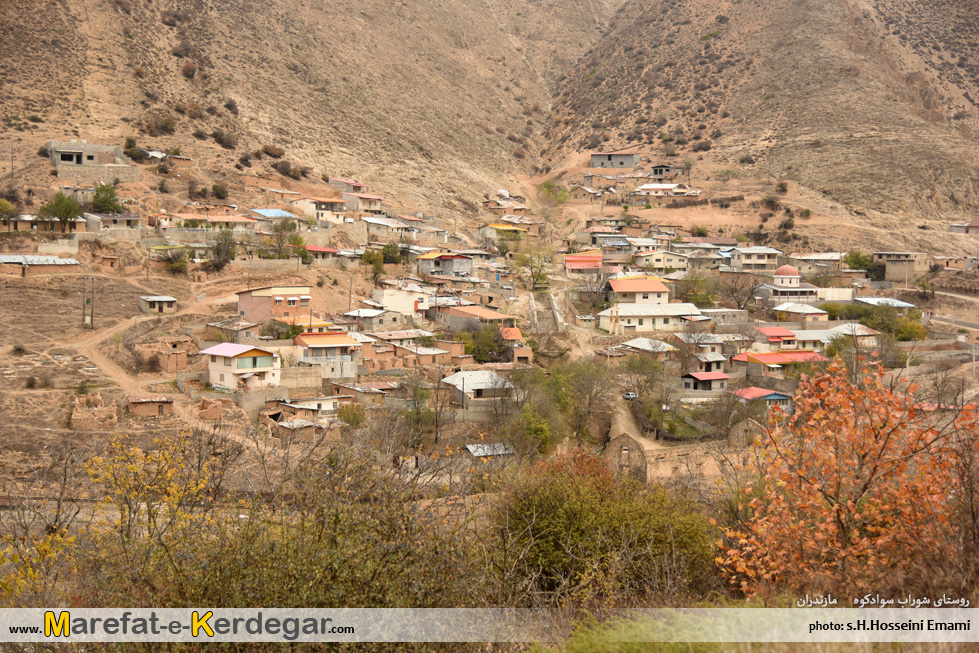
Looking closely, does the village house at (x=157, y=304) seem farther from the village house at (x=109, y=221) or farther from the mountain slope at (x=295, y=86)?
the mountain slope at (x=295, y=86)

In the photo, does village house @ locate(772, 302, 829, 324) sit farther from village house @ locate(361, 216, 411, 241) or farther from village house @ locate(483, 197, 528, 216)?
village house @ locate(483, 197, 528, 216)

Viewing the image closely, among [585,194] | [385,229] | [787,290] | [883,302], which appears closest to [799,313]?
[787,290]

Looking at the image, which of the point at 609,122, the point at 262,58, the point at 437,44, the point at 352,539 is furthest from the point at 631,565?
the point at 437,44

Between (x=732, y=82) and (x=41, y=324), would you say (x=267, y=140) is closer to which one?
(x=41, y=324)

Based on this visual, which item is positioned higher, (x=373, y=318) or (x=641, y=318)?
(x=373, y=318)

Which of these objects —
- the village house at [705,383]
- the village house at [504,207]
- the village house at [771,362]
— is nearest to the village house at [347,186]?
the village house at [504,207]

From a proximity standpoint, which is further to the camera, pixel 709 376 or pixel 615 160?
pixel 615 160

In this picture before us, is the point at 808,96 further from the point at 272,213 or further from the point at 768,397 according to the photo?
the point at 272,213
